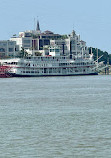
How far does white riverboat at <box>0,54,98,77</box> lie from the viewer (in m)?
171

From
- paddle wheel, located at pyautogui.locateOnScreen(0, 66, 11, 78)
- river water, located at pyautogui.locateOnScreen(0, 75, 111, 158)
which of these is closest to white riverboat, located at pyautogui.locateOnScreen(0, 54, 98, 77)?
paddle wheel, located at pyautogui.locateOnScreen(0, 66, 11, 78)

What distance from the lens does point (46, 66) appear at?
175500 mm

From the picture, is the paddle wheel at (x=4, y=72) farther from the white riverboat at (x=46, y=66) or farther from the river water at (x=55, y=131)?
the river water at (x=55, y=131)

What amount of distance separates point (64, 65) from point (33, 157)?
148 meters

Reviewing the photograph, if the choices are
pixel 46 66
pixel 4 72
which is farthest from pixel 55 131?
pixel 46 66

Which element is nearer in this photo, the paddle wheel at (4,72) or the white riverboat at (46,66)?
the paddle wheel at (4,72)

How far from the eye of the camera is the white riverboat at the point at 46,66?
562 feet

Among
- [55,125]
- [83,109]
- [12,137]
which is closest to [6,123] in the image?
[55,125]

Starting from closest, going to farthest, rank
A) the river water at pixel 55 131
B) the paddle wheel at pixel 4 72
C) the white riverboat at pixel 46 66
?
the river water at pixel 55 131 < the paddle wheel at pixel 4 72 < the white riverboat at pixel 46 66

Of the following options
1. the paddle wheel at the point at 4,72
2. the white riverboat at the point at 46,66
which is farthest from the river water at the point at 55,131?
the white riverboat at the point at 46,66

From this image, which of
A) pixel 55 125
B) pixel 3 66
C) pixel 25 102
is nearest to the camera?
pixel 55 125

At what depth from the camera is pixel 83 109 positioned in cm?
5362

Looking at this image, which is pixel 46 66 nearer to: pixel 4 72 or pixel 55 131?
pixel 4 72

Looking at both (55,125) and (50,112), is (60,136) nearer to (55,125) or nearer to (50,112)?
(55,125)
